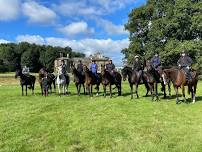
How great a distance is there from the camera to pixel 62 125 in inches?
659

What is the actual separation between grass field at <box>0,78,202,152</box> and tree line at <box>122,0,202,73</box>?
132ft

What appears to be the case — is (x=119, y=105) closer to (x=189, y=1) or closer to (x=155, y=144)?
(x=155, y=144)

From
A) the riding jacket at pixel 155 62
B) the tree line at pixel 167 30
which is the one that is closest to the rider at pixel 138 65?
the riding jacket at pixel 155 62

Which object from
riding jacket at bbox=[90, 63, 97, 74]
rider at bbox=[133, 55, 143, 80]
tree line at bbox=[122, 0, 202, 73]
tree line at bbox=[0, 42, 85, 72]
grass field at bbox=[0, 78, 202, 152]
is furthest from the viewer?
tree line at bbox=[0, 42, 85, 72]

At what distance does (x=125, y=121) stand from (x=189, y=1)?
166 feet

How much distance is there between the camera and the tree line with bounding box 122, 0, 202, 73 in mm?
61688

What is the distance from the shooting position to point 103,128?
15.7m

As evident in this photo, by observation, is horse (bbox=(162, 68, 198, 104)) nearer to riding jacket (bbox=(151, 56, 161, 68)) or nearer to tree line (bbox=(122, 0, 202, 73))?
riding jacket (bbox=(151, 56, 161, 68))

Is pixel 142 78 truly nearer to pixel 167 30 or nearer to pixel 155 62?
pixel 155 62

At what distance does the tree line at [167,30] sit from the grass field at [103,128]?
4012 centimetres

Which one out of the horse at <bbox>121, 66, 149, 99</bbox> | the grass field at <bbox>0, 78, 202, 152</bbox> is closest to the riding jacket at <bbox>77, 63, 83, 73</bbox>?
the horse at <bbox>121, 66, 149, 99</bbox>

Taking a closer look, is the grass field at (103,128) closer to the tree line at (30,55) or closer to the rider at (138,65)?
the rider at (138,65)

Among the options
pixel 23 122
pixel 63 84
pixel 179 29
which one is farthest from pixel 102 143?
pixel 179 29

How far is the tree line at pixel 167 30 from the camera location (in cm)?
6169
